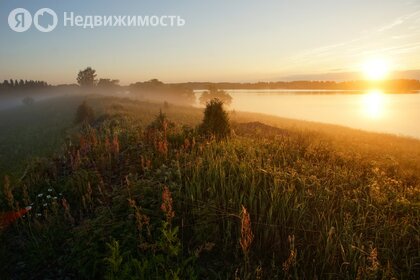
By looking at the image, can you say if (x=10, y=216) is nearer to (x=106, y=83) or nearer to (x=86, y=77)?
(x=86, y=77)

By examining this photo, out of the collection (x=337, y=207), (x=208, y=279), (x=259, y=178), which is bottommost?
(x=208, y=279)

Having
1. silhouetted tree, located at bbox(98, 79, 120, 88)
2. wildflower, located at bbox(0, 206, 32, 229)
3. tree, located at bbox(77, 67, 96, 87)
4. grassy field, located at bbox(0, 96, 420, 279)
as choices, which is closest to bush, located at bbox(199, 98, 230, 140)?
grassy field, located at bbox(0, 96, 420, 279)

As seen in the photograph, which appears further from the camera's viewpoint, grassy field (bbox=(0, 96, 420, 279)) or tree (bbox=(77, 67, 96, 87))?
tree (bbox=(77, 67, 96, 87))

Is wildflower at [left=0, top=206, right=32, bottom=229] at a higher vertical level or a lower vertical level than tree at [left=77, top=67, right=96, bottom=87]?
lower

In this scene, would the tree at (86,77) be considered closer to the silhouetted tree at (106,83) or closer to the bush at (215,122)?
the silhouetted tree at (106,83)

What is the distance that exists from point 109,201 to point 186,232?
1996 millimetres

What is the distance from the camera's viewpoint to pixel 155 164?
322 inches

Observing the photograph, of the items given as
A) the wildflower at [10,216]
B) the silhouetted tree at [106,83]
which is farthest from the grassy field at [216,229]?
the silhouetted tree at [106,83]

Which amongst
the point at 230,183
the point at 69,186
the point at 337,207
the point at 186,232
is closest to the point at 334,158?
the point at 337,207

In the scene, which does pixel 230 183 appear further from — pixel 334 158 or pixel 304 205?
pixel 334 158

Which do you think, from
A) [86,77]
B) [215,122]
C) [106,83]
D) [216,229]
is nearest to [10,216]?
[216,229]

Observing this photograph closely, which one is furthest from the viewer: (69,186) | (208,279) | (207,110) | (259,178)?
(207,110)

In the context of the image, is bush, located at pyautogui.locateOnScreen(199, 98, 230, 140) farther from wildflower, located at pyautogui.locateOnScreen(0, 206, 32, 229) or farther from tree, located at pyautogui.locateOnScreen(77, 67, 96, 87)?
tree, located at pyautogui.locateOnScreen(77, 67, 96, 87)

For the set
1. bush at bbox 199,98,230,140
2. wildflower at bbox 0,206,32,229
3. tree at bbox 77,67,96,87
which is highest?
tree at bbox 77,67,96,87
